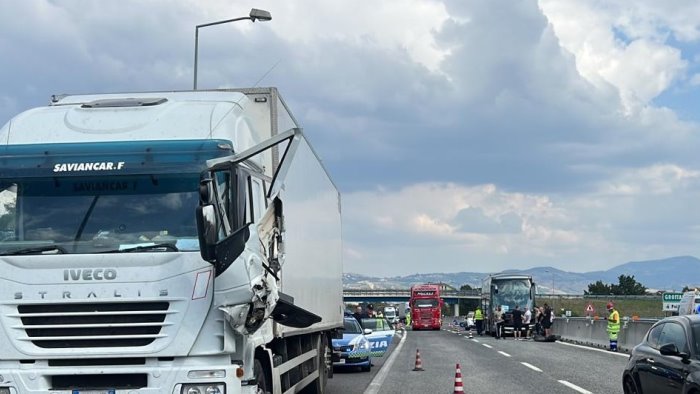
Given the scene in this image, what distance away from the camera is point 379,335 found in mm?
23234

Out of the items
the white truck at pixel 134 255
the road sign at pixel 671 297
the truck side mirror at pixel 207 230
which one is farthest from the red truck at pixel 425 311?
the truck side mirror at pixel 207 230

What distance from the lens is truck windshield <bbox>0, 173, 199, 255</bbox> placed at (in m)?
6.93

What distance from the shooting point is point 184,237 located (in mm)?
6945

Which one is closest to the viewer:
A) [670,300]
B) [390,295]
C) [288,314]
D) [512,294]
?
[288,314]

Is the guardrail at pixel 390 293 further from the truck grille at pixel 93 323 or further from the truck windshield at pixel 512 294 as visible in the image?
the truck grille at pixel 93 323

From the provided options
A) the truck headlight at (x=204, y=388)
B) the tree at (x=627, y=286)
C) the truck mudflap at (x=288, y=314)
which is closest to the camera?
the truck headlight at (x=204, y=388)

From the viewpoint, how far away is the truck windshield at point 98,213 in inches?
273

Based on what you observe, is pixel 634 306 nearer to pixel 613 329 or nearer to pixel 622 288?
pixel 613 329

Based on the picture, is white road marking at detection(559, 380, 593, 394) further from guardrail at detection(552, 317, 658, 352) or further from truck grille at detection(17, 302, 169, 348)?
truck grille at detection(17, 302, 169, 348)

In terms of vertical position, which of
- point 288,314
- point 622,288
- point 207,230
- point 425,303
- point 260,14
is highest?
point 260,14

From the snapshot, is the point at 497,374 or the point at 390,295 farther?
the point at 390,295

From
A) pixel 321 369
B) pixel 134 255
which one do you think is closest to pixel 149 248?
pixel 134 255

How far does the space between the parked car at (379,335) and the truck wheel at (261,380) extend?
1444 cm

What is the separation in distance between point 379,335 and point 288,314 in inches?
589
